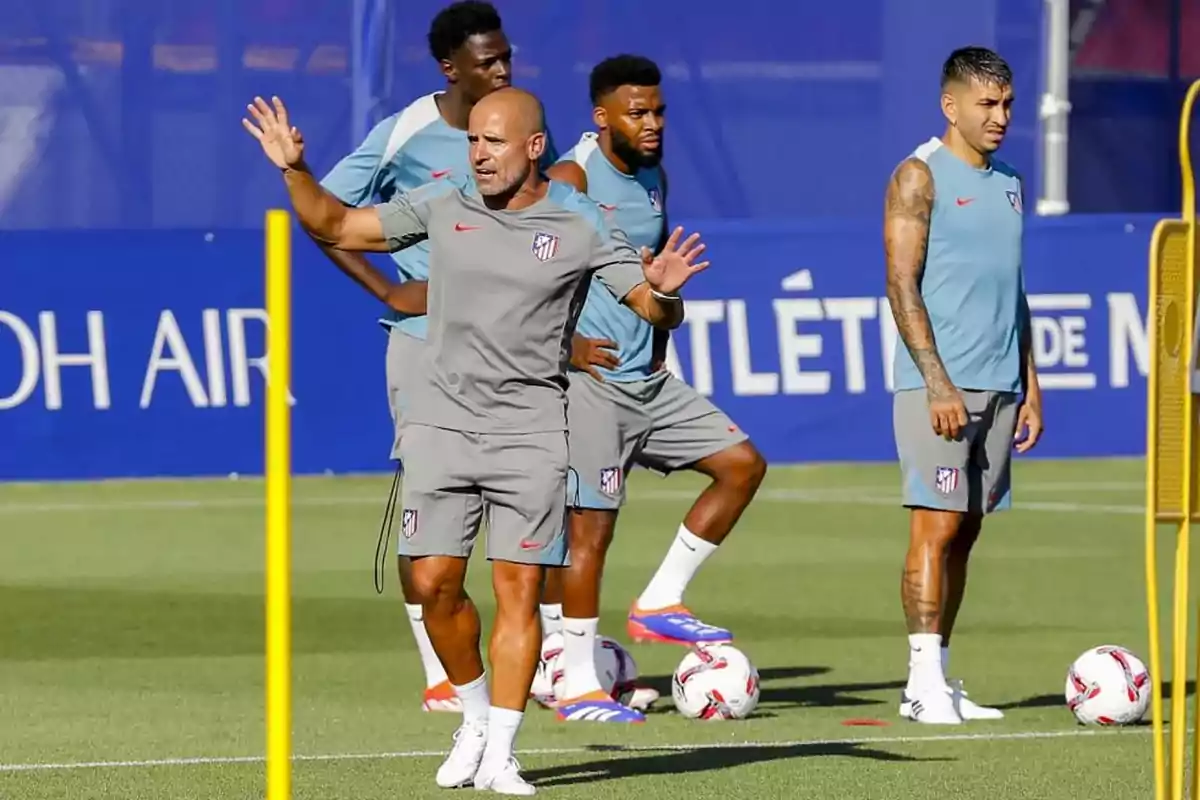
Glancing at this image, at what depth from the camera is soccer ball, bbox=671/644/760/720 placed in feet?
33.1

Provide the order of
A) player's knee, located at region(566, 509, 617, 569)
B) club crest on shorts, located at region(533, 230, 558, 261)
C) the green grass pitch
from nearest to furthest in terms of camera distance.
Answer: club crest on shorts, located at region(533, 230, 558, 261) → the green grass pitch → player's knee, located at region(566, 509, 617, 569)

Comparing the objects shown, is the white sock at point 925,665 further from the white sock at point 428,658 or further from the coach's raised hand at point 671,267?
the coach's raised hand at point 671,267

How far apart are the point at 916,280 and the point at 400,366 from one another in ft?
5.78

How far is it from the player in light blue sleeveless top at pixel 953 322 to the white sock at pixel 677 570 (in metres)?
1.29

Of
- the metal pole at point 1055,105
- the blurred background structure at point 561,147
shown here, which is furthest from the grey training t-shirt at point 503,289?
the metal pole at point 1055,105

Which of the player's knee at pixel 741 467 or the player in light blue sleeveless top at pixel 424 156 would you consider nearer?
the player in light blue sleeveless top at pixel 424 156

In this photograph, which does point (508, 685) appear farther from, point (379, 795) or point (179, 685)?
point (179, 685)

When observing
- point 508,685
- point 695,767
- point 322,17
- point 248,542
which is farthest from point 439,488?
point 322,17

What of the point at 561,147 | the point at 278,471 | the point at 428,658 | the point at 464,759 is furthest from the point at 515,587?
the point at 561,147

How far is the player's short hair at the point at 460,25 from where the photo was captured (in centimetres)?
991

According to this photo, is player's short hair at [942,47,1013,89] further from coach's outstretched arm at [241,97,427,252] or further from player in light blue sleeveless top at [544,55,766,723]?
coach's outstretched arm at [241,97,427,252]

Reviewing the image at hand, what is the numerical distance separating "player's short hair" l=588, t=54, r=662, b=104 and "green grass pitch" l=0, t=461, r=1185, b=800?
2195 mm

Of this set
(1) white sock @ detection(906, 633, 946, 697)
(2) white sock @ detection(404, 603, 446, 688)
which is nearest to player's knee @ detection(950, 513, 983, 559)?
(1) white sock @ detection(906, 633, 946, 697)

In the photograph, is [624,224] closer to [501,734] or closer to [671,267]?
[671,267]
